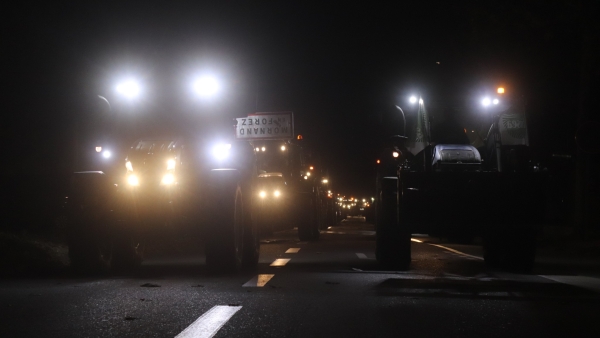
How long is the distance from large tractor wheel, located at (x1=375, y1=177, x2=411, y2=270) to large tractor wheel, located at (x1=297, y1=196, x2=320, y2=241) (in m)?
13.0

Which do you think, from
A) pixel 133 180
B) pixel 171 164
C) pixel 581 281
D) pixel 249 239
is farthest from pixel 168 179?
pixel 581 281

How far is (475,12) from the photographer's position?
899 inches

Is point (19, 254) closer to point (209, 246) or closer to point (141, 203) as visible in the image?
point (141, 203)

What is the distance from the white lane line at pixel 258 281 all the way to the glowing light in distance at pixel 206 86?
3.97m

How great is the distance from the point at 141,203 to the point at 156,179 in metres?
0.45

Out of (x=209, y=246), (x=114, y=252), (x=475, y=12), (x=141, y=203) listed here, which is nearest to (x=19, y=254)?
(x=114, y=252)

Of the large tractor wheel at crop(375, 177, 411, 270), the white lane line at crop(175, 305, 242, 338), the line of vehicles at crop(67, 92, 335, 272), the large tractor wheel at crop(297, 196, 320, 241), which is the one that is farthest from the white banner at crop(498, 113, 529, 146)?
the large tractor wheel at crop(297, 196, 320, 241)

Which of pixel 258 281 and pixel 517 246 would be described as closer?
pixel 258 281

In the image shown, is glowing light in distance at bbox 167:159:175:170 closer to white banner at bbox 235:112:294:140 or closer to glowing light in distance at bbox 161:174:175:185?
glowing light in distance at bbox 161:174:175:185

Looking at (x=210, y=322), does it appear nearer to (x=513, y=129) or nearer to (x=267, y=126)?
(x=513, y=129)

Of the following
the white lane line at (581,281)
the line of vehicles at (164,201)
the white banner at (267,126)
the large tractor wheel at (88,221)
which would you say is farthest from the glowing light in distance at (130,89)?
the white banner at (267,126)

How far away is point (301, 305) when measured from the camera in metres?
7.65

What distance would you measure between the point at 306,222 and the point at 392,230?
13211 mm

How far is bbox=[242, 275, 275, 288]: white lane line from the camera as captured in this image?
949 centimetres
